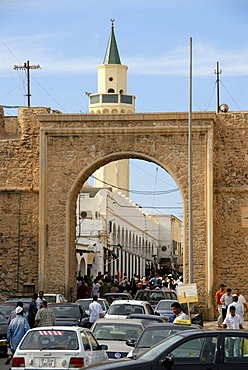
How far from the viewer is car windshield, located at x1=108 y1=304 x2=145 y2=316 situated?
27.3m

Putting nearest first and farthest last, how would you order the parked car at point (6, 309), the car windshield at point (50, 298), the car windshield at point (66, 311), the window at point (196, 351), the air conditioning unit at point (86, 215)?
the window at point (196, 351)
the car windshield at point (66, 311)
the parked car at point (6, 309)
the car windshield at point (50, 298)
the air conditioning unit at point (86, 215)

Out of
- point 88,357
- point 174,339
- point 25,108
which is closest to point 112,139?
point 25,108

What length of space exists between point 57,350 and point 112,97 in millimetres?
71738

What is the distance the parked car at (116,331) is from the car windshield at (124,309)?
215 inches

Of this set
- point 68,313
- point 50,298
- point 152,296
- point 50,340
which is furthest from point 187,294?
point 50,340

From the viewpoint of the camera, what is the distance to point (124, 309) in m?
27.5

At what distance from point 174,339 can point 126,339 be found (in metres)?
6.48

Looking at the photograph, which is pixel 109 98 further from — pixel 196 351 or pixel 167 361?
pixel 167 361

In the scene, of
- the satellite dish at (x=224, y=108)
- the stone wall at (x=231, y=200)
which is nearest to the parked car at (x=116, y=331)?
the stone wall at (x=231, y=200)

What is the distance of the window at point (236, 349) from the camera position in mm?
A: 14414

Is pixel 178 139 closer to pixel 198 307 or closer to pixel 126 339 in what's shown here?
pixel 198 307

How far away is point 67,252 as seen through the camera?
127 feet

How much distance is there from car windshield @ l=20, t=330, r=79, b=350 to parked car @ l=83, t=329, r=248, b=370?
3372 mm

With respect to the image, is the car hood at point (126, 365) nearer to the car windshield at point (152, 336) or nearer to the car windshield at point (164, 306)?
the car windshield at point (152, 336)
